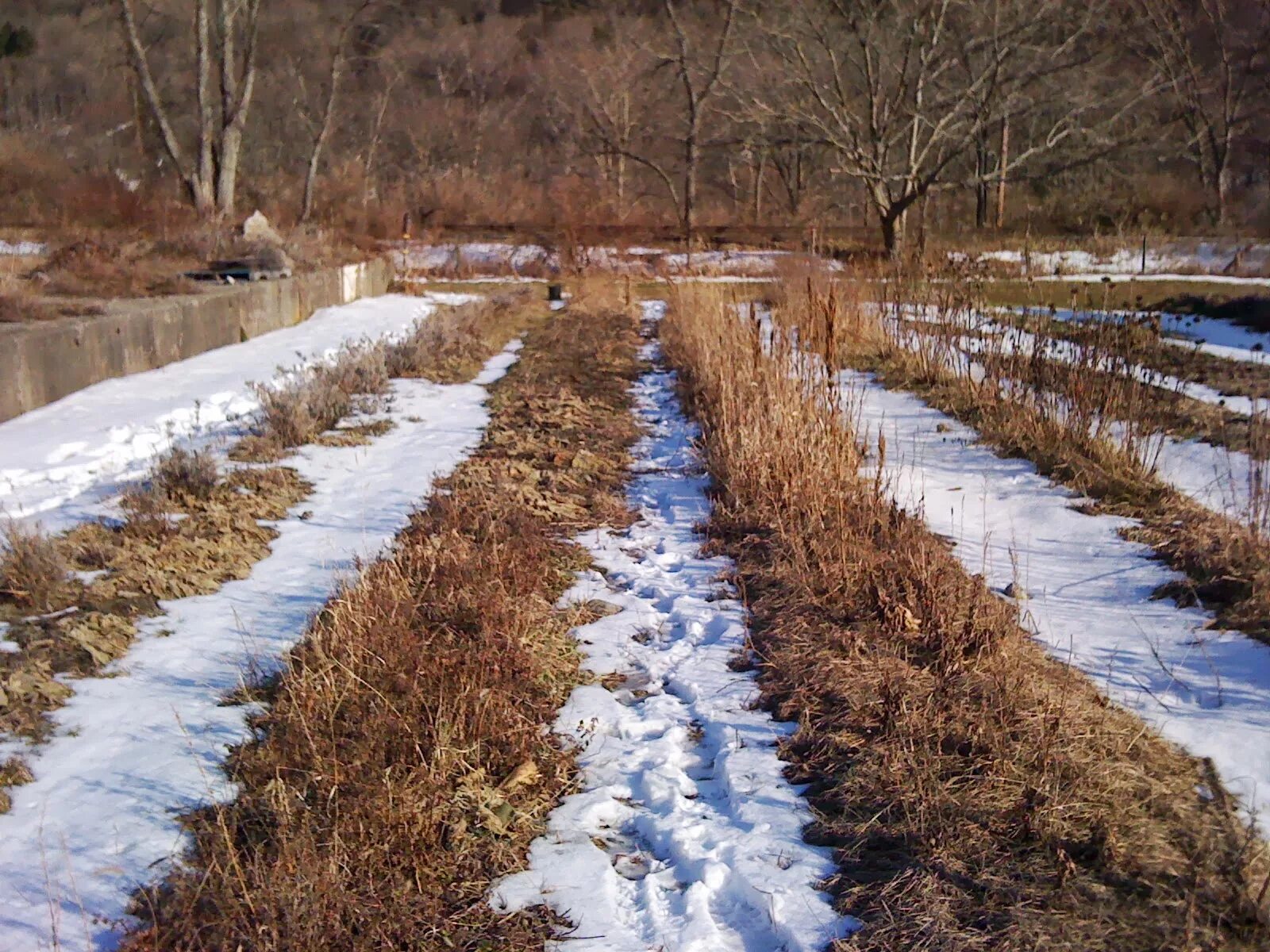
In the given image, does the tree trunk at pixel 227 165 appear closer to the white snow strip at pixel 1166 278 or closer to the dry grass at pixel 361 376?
the dry grass at pixel 361 376

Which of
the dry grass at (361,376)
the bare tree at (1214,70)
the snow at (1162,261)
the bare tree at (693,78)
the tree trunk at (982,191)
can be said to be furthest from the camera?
the tree trunk at (982,191)

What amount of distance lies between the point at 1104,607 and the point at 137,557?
14.4 ft

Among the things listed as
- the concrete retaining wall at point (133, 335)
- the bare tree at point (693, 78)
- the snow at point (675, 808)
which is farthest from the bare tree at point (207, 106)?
the snow at point (675, 808)

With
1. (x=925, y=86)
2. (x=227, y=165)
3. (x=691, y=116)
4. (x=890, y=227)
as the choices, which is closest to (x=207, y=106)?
(x=227, y=165)

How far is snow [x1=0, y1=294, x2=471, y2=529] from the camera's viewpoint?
6.16 metres

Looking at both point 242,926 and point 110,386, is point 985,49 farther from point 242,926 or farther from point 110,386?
point 242,926

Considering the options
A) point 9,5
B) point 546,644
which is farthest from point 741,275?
point 9,5

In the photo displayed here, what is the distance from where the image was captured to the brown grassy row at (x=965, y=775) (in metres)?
2.59

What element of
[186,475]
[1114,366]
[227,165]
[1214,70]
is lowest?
[186,475]

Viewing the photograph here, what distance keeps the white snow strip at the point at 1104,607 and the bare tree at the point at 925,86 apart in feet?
36.7

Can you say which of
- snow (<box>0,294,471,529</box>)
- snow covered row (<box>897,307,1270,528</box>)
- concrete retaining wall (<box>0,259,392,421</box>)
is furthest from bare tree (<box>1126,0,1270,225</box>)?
snow (<box>0,294,471,529</box>)

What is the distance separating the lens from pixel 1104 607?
472cm

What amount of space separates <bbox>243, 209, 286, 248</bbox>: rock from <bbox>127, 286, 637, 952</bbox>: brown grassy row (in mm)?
11651

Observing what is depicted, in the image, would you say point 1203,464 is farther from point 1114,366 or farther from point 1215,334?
point 1215,334
